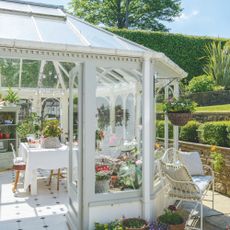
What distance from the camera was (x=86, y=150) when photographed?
4.14m

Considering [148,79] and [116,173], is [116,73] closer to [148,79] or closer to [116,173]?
[148,79]

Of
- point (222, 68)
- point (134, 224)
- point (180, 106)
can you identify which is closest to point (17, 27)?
point (180, 106)

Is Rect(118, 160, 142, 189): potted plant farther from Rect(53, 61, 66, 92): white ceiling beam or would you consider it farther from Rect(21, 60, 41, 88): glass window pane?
Rect(53, 61, 66, 92): white ceiling beam

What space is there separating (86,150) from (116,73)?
3.84 feet

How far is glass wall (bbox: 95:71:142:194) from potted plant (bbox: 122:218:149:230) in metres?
0.41

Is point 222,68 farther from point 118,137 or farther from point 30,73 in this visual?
point 118,137

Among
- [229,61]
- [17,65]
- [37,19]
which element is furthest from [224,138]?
[229,61]

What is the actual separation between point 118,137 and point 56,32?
1724 millimetres

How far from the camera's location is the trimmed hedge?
48.8ft

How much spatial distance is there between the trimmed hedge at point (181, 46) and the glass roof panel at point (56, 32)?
10.0 m

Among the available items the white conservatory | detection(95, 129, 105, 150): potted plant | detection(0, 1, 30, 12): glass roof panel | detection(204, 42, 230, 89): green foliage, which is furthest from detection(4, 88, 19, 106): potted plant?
detection(204, 42, 230, 89): green foliage

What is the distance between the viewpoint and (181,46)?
15.3 metres

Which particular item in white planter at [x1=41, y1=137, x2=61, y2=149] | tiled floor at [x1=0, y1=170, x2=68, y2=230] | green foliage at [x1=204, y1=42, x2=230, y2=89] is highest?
green foliage at [x1=204, y1=42, x2=230, y2=89]

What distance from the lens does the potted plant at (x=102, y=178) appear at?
4270mm
